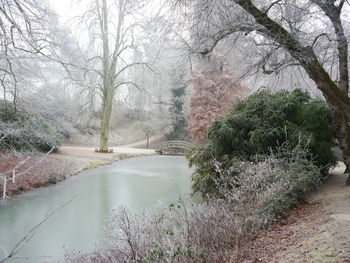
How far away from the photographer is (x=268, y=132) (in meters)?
7.05

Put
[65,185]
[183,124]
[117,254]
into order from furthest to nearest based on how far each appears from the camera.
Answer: [183,124] → [65,185] → [117,254]

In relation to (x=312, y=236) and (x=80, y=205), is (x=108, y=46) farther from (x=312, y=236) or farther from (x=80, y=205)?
(x=312, y=236)

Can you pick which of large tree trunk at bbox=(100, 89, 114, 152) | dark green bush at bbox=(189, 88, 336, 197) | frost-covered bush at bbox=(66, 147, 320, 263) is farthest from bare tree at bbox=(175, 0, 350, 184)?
large tree trunk at bbox=(100, 89, 114, 152)

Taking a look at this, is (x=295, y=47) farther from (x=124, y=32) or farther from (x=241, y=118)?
(x=124, y=32)

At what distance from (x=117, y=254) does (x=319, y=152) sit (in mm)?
4880

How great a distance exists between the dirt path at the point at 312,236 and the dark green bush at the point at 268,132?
1.33 m

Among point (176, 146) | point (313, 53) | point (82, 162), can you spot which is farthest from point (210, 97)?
point (313, 53)

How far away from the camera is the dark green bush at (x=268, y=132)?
22.9 ft

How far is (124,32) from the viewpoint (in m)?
19.3

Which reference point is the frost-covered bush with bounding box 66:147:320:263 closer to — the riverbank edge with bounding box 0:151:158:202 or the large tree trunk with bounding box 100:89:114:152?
the riverbank edge with bounding box 0:151:158:202

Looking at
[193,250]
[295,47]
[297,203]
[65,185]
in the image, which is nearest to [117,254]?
[193,250]

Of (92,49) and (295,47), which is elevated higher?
(92,49)

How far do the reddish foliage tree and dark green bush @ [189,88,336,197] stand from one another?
35.9 ft

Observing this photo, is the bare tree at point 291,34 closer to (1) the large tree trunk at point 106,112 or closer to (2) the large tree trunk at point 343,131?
(2) the large tree trunk at point 343,131
